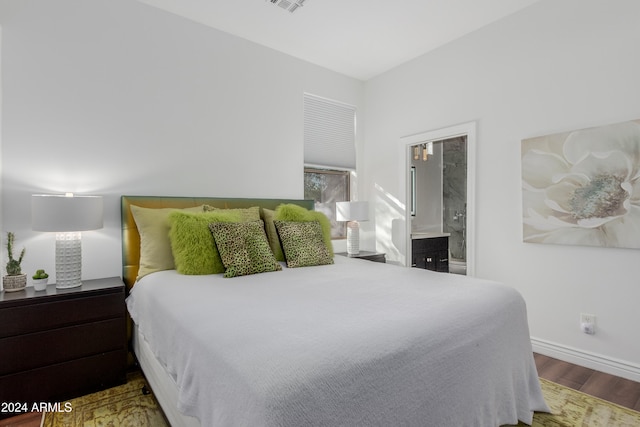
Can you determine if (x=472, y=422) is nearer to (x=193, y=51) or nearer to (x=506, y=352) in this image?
(x=506, y=352)

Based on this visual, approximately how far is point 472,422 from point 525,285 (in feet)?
6.46

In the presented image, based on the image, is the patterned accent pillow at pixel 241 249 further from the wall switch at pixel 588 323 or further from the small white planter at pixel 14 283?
the wall switch at pixel 588 323

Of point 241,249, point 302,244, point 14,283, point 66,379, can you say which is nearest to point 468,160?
point 302,244

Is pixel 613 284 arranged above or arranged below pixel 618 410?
above

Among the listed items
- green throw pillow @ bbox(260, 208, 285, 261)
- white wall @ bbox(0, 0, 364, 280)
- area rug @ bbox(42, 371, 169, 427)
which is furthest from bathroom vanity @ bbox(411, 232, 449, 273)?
area rug @ bbox(42, 371, 169, 427)

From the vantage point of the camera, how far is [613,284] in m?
2.35

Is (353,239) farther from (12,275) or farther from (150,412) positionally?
(12,275)

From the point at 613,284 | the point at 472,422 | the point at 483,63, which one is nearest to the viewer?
the point at 472,422

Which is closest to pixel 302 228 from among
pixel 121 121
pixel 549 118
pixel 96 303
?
pixel 96 303

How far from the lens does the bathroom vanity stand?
404 cm

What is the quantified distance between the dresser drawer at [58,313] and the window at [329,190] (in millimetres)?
2296

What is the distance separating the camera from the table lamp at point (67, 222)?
2020mm

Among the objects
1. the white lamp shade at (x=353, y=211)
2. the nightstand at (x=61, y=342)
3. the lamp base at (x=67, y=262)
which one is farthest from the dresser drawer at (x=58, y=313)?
the white lamp shade at (x=353, y=211)

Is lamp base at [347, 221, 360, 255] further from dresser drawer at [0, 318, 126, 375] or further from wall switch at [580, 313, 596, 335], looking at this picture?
dresser drawer at [0, 318, 126, 375]
